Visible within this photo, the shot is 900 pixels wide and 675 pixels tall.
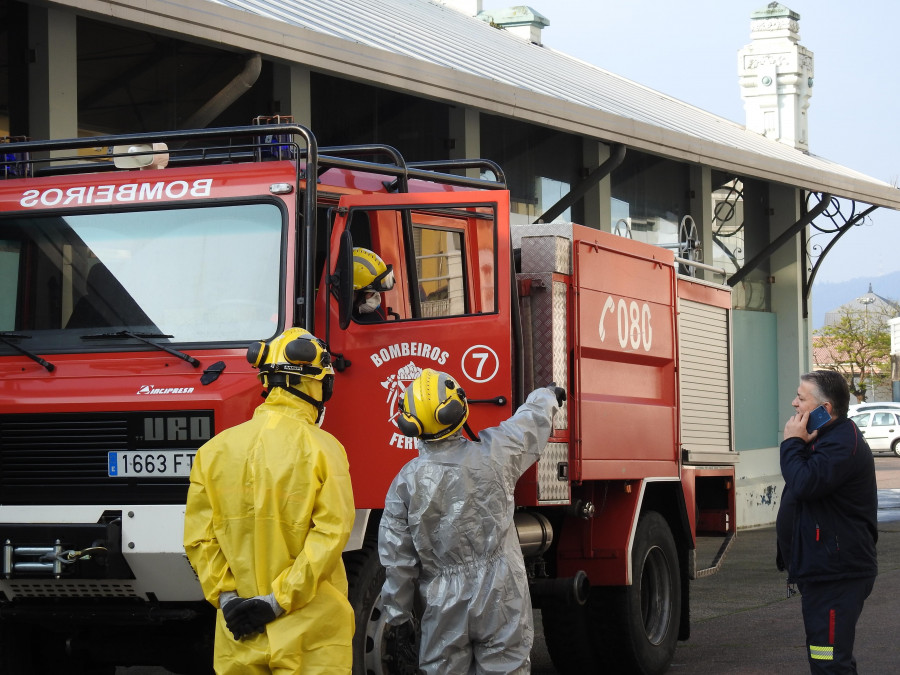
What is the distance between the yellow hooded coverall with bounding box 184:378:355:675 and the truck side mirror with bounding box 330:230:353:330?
57.5 inches

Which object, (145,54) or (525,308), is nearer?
(525,308)

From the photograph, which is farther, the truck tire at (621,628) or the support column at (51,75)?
the support column at (51,75)

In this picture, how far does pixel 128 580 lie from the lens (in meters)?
6.17

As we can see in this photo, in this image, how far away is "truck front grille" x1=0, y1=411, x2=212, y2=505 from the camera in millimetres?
6238

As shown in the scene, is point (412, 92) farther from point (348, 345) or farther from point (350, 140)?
point (348, 345)

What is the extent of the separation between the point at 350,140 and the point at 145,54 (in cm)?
274

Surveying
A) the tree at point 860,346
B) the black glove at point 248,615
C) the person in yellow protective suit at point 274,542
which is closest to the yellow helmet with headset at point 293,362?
the person in yellow protective suit at point 274,542

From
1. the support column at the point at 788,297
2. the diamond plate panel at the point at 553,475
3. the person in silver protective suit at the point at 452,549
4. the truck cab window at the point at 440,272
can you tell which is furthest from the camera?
the support column at the point at 788,297

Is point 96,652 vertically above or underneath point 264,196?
underneath

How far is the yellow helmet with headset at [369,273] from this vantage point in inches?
263

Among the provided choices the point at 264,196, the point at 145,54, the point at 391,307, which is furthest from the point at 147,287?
the point at 145,54

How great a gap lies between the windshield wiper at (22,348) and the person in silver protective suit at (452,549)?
197 centimetres

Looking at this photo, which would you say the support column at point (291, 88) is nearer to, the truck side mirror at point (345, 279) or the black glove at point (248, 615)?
the truck side mirror at point (345, 279)

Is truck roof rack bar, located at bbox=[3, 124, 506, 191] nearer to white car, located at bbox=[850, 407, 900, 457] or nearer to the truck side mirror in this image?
the truck side mirror
